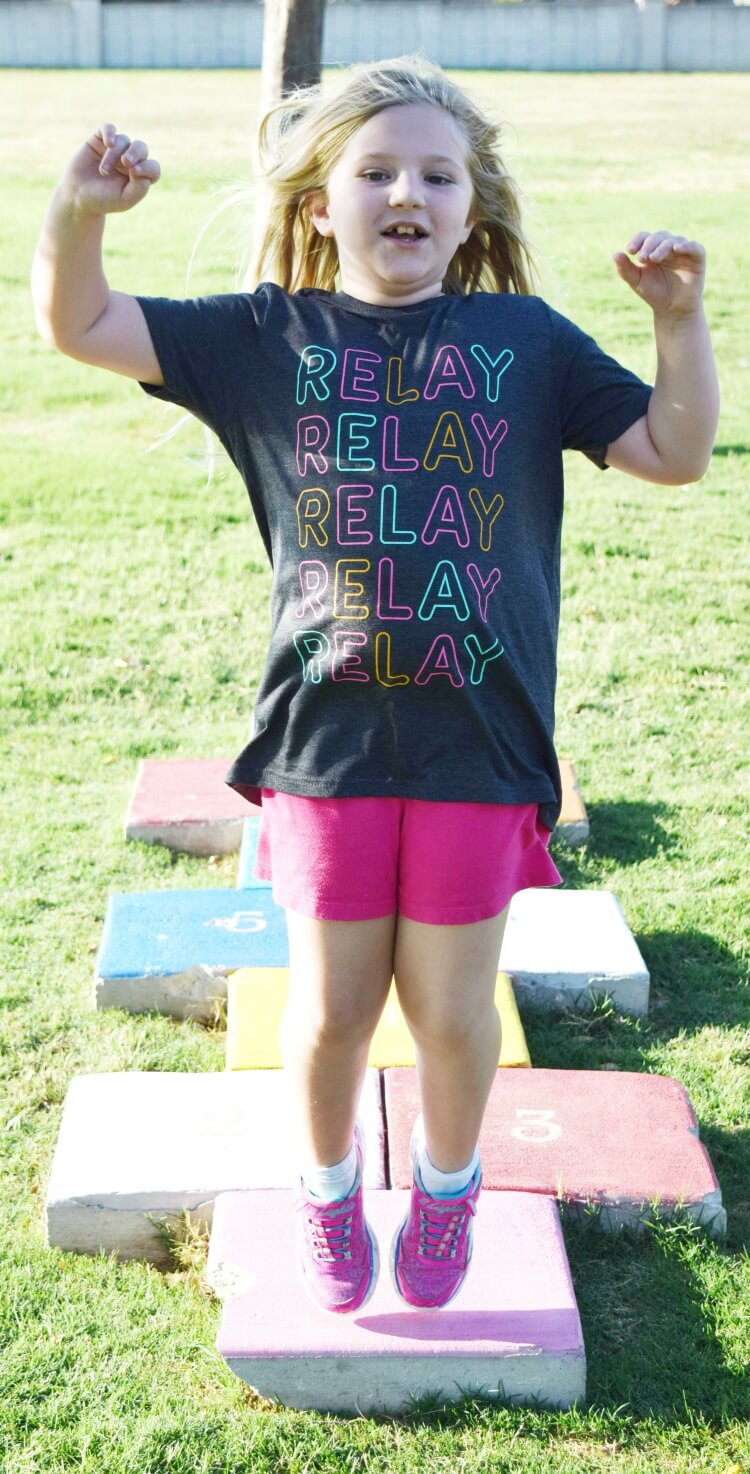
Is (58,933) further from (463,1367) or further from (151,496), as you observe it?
(151,496)

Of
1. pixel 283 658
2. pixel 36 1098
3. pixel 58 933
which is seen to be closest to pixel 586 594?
pixel 58 933

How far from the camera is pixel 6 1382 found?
223 cm

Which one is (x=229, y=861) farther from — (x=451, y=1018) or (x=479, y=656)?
(x=479, y=656)

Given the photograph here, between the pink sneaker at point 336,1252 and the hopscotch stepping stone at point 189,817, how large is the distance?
5.62 feet

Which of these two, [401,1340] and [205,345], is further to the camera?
[401,1340]

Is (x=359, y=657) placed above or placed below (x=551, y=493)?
below

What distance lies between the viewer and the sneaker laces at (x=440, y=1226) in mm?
2229

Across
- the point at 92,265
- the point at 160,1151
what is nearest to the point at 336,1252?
the point at 160,1151

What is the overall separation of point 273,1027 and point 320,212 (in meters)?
1.49

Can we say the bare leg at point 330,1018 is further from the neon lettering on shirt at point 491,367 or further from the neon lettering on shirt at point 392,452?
the neon lettering on shirt at point 491,367

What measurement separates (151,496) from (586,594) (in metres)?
2.22

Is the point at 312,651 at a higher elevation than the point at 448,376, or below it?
below

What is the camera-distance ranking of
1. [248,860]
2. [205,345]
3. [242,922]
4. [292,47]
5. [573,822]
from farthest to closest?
[292,47] < [573,822] < [248,860] < [242,922] < [205,345]

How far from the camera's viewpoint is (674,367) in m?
2.04
